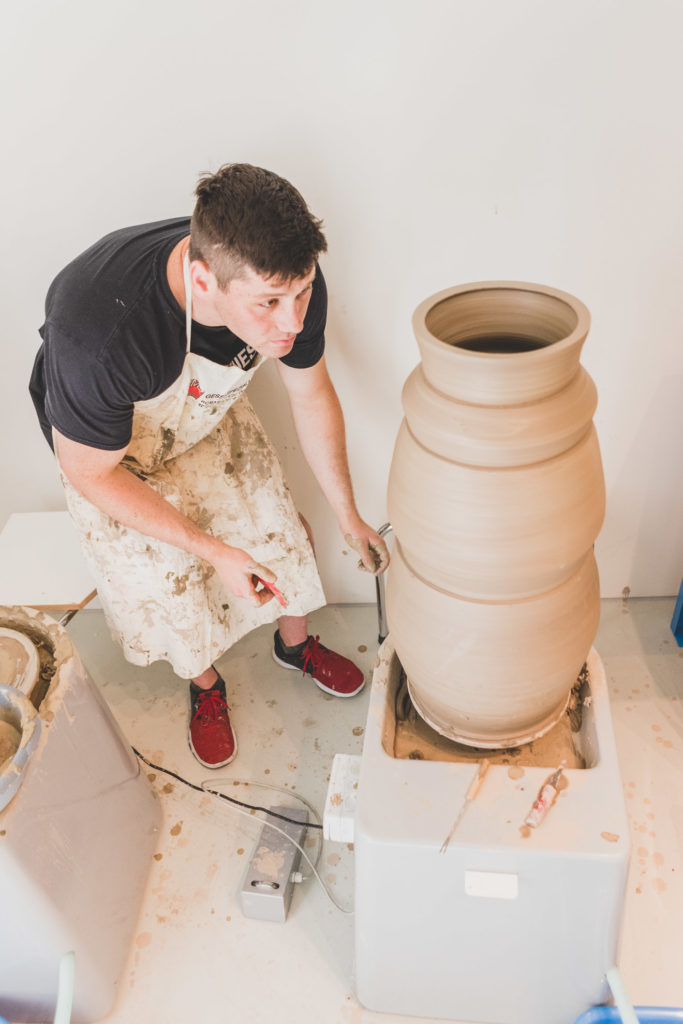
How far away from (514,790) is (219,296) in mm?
853

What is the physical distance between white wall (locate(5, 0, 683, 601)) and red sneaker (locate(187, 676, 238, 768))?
31.6 inches

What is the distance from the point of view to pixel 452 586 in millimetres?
983

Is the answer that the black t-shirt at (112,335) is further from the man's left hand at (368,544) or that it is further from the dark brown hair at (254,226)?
the man's left hand at (368,544)

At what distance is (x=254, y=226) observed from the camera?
39.3 inches

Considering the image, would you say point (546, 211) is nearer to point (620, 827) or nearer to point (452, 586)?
point (452, 586)

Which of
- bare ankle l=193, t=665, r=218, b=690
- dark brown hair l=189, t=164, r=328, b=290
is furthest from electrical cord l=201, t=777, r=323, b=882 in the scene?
dark brown hair l=189, t=164, r=328, b=290

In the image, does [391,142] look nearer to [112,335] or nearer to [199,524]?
[112,335]

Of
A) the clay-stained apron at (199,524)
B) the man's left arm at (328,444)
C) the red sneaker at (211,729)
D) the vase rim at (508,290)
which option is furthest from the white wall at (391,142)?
the red sneaker at (211,729)

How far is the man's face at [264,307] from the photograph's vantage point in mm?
1043

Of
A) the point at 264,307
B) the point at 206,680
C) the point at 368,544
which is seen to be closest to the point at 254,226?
the point at 264,307

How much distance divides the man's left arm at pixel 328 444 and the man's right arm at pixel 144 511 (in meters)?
0.24

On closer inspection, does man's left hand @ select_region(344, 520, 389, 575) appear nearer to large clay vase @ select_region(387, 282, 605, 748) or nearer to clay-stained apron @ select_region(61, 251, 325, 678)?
clay-stained apron @ select_region(61, 251, 325, 678)

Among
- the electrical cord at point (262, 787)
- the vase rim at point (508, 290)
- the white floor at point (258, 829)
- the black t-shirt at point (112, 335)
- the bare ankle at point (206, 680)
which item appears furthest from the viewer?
the bare ankle at point (206, 680)

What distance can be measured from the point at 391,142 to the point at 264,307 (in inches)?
18.8
